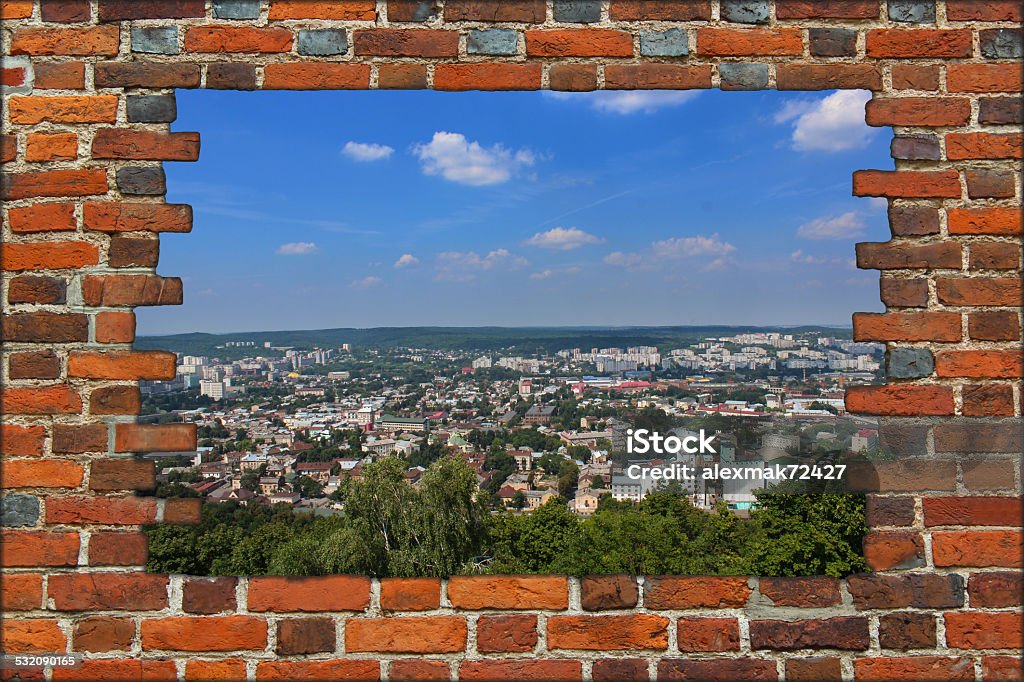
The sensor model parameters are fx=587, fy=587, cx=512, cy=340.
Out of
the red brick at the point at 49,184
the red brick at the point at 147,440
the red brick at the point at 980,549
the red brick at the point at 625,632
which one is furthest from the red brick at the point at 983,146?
the red brick at the point at 49,184

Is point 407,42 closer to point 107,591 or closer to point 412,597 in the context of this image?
point 412,597

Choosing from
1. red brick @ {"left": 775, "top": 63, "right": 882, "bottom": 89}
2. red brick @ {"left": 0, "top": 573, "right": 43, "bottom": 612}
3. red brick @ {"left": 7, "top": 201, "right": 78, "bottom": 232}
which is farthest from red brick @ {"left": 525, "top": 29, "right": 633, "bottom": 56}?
red brick @ {"left": 0, "top": 573, "right": 43, "bottom": 612}

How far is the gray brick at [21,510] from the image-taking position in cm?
187

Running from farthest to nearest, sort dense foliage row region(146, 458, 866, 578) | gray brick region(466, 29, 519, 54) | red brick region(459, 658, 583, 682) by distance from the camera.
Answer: dense foliage row region(146, 458, 866, 578) → gray brick region(466, 29, 519, 54) → red brick region(459, 658, 583, 682)

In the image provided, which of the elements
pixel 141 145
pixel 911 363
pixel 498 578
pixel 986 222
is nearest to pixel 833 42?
pixel 986 222

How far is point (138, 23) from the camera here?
1.93 m

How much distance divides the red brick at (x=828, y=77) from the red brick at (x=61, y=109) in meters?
2.21

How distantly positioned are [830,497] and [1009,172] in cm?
786

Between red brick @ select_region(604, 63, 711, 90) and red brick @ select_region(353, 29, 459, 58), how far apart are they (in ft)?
1.74

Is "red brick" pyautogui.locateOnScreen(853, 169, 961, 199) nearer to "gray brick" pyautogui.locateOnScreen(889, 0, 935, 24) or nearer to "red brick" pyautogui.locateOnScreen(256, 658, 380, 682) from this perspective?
"gray brick" pyautogui.locateOnScreen(889, 0, 935, 24)

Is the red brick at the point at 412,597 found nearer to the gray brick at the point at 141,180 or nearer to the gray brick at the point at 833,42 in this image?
the gray brick at the point at 141,180

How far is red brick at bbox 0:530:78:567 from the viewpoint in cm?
186

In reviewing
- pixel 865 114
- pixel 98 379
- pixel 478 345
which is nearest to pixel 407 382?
pixel 478 345

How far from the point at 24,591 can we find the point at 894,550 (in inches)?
109
